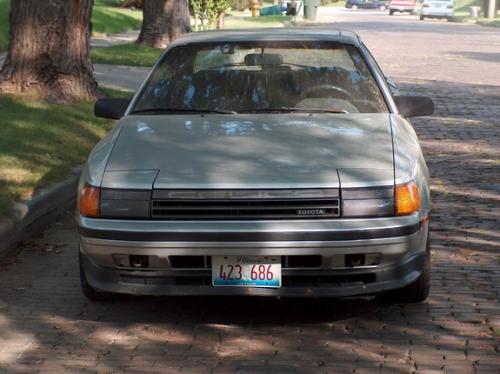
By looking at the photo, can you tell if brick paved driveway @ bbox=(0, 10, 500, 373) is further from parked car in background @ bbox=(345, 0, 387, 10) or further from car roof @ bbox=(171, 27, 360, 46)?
parked car in background @ bbox=(345, 0, 387, 10)

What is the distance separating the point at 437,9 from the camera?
213 feet

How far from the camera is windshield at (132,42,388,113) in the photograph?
22.7ft

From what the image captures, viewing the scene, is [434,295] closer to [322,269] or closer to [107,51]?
[322,269]

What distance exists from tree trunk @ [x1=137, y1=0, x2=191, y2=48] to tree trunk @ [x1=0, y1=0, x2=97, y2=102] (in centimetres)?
1077

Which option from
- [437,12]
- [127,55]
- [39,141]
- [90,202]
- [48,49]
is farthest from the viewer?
[437,12]

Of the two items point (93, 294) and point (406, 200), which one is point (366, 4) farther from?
point (406, 200)

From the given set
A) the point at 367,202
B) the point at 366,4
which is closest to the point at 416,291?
the point at 367,202

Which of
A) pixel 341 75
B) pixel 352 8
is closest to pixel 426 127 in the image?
pixel 341 75

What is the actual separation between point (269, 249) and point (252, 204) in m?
0.25

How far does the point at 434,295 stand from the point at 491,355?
111cm

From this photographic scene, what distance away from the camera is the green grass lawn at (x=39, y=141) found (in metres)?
8.68

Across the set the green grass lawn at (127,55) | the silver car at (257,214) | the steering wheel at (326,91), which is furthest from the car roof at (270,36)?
the green grass lawn at (127,55)

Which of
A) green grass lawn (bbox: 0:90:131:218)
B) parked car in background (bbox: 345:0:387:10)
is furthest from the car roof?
parked car in background (bbox: 345:0:387:10)

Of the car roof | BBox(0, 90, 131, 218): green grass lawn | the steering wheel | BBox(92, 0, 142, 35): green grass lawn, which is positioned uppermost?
the car roof
